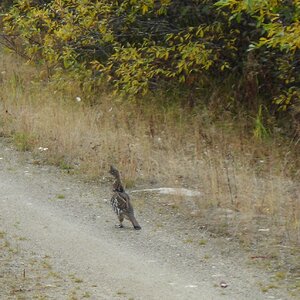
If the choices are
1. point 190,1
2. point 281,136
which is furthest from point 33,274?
point 190,1

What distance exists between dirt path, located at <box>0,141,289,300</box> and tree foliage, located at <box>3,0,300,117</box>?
309 cm

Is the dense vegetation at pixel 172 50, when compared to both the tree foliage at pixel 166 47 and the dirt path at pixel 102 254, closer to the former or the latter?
the tree foliage at pixel 166 47

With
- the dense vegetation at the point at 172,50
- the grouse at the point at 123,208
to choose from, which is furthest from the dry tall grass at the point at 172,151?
the grouse at the point at 123,208

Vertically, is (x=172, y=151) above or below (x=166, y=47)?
below

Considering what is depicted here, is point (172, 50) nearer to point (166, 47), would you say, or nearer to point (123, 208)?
point (166, 47)

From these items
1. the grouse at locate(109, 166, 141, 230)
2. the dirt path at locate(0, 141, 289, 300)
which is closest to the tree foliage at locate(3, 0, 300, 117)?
the dirt path at locate(0, 141, 289, 300)

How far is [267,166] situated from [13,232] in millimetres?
4029

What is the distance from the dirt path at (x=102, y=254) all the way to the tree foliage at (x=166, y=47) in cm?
309

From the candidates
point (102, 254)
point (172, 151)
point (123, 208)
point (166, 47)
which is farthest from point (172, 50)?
point (102, 254)

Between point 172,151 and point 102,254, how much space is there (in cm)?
392

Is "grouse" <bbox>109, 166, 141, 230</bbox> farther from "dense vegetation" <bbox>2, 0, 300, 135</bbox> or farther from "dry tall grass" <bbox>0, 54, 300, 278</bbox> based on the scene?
"dense vegetation" <bbox>2, 0, 300, 135</bbox>

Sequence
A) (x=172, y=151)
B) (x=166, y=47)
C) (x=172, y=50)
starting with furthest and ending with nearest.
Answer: (x=166, y=47), (x=172, y=50), (x=172, y=151)

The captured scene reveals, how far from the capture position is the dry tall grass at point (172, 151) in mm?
10594

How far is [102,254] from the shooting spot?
9.29m
